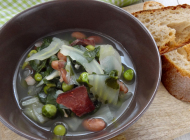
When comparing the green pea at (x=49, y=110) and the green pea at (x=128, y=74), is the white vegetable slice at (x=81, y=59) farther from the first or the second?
the green pea at (x=49, y=110)

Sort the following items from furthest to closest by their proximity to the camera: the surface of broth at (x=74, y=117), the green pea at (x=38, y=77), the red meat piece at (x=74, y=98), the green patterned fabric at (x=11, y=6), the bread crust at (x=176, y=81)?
the green patterned fabric at (x=11, y=6)
the bread crust at (x=176, y=81)
the green pea at (x=38, y=77)
the surface of broth at (x=74, y=117)
the red meat piece at (x=74, y=98)

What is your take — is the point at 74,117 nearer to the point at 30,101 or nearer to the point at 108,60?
the point at 30,101

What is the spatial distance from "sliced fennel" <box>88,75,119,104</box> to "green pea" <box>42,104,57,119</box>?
0.39 meters

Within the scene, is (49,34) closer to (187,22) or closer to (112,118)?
(112,118)

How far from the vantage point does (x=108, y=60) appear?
194 cm

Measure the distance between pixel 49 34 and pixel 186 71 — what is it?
166cm

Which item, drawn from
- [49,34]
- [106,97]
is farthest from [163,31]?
[49,34]

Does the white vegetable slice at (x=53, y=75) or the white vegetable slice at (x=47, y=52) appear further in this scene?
the white vegetable slice at (x=47, y=52)

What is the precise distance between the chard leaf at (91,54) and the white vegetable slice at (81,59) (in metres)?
0.03

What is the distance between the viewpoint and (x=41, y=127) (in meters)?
1.83

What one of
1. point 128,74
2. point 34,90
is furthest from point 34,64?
point 128,74

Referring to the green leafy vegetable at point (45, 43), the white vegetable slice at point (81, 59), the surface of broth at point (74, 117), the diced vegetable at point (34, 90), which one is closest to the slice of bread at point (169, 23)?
the surface of broth at point (74, 117)

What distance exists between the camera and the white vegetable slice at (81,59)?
6.10 ft

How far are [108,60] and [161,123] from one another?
2.93 ft
